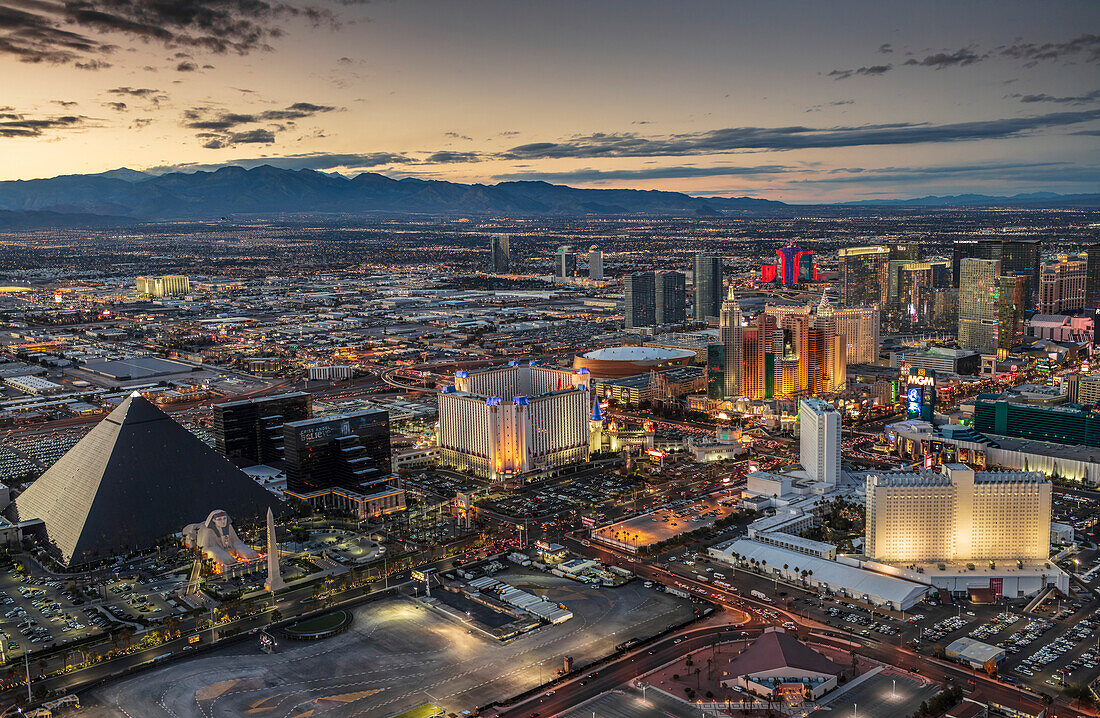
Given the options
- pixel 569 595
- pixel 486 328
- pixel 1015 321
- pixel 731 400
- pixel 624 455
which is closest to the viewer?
pixel 569 595

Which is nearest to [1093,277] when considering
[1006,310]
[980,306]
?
[1006,310]

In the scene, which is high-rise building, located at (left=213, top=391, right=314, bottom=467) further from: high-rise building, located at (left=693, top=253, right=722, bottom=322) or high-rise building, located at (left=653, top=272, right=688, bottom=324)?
high-rise building, located at (left=693, top=253, right=722, bottom=322)

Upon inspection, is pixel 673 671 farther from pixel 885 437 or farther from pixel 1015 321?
pixel 1015 321

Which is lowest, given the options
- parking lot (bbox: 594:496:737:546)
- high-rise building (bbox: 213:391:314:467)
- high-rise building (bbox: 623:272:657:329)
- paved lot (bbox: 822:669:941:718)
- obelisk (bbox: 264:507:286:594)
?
paved lot (bbox: 822:669:941:718)

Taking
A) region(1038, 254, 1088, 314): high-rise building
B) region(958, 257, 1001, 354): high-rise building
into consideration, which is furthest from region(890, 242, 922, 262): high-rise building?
region(958, 257, 1001, 354): high-rise building

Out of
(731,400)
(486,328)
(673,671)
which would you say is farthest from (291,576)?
(486,328)

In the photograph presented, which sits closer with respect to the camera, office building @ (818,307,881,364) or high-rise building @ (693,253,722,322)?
office building @ (818,307,881,364)

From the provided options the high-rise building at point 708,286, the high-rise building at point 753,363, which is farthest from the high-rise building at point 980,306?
the high-rise building at point 708,286
